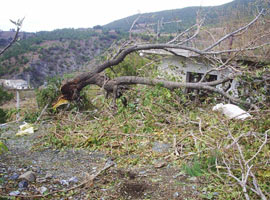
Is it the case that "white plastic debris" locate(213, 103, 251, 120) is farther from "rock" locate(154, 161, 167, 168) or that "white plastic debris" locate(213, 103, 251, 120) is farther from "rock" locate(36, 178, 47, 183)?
"rock" locate(36, 178, 47, 183)

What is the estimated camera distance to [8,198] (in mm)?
2287

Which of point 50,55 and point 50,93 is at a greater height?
point 50,55

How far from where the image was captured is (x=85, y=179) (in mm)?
2723

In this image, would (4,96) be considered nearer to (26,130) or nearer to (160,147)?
(26,130)

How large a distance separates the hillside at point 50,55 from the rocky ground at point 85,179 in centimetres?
2032

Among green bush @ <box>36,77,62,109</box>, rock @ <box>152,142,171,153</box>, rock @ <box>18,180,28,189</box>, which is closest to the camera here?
rock @ <box>18,180,28,189</box>

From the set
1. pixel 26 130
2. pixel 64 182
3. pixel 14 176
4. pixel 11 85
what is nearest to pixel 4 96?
pixel 26 130

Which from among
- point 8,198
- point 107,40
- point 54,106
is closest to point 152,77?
point 54,106

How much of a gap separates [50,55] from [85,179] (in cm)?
2738

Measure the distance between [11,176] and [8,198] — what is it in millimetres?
537

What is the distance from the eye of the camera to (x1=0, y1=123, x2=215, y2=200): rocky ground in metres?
2.41

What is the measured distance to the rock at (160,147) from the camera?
3.44m

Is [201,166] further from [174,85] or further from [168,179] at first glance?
[174,85]

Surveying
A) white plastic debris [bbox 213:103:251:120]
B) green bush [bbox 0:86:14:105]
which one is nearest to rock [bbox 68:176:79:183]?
white plastic debris [bbox 213:103:251:120]
